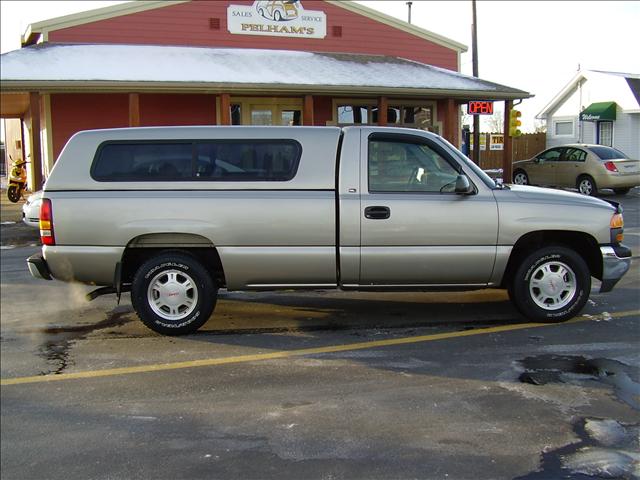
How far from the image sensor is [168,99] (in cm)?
1736

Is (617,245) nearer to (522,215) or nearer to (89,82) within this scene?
(522,215)

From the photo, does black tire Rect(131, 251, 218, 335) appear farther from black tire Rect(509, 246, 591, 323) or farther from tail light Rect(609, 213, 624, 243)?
tail light Rect(609, 213, 624, 243)

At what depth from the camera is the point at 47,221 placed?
18.7ft

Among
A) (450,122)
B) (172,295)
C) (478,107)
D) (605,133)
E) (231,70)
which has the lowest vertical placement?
(172,295)

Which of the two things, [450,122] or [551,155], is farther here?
[551,155]

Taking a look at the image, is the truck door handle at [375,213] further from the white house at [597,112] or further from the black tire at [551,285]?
the white house at [597,112]

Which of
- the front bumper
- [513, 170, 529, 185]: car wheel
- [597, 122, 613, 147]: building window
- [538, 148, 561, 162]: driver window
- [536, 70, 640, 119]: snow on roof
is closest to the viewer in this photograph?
the front bumper

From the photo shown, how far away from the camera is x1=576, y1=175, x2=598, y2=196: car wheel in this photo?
1880 cm

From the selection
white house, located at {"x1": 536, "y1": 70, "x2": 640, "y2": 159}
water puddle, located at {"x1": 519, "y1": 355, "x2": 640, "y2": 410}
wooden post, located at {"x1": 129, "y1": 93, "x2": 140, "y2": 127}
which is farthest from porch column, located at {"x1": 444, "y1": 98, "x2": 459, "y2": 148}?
white house, located at {"x1": 536, "y1": 70, "x2": 640, "y2": 159}

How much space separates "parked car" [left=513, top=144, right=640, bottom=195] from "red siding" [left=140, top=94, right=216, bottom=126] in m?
10.2

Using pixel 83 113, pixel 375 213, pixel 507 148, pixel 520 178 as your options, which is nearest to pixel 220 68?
pixel 83 113

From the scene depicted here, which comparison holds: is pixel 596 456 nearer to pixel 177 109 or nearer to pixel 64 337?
pixel 64 337

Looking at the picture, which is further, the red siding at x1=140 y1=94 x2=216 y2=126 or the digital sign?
the digital sign

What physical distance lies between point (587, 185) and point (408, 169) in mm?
14626
